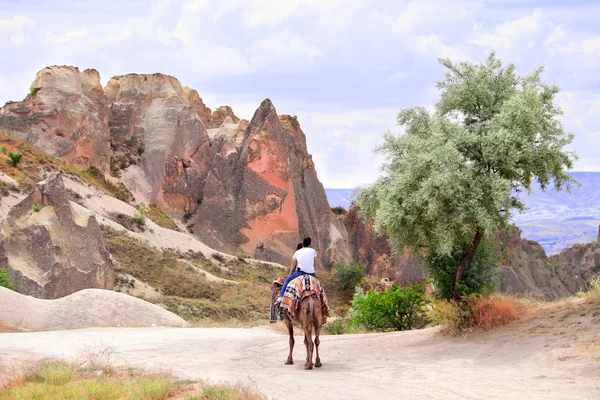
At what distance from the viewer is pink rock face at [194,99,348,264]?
61.1 meters

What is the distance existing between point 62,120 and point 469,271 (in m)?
48.1

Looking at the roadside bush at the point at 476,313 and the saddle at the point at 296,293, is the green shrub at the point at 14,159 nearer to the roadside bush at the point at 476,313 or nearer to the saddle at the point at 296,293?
the roadside bush at the point at 476,313

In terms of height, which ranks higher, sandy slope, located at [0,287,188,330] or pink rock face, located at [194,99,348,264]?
pink rock face, located at [194,99,348,264]

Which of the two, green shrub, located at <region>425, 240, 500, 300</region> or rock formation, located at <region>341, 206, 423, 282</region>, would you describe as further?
rock formation, located at <region>341, 206, 423, 282</region>

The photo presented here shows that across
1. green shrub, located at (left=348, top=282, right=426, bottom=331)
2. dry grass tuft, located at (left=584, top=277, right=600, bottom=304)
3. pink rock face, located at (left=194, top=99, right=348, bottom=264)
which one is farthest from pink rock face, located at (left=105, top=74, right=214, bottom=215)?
dry grass tuft, located at (left=584, top=277, right=600, bottom=304)

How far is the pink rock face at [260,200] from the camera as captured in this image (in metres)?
61.1

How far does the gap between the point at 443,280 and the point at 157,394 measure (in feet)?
30.6

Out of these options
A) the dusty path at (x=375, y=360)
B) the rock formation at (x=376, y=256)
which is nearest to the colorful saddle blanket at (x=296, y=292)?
the dusty path at (x=375, y=360)

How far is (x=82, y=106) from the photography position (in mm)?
59688

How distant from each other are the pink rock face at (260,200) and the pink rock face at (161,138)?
226 cm

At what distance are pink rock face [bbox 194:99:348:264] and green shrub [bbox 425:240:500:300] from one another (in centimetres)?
4337

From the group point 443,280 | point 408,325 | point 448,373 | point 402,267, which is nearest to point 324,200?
point 402,267

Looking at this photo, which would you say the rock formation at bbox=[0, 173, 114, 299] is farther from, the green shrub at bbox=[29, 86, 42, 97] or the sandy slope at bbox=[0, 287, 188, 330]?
the green shrub at bbox=[29, 86, 42, 97]

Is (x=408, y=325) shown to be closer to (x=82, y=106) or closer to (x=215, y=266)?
(x=215, y=266)
